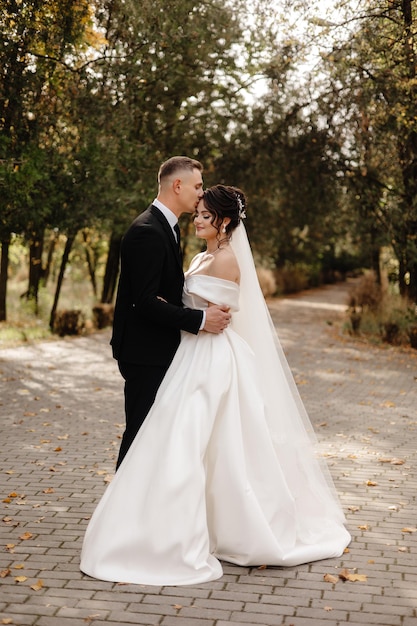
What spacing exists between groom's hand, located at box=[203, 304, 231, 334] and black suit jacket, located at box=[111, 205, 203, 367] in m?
0.06

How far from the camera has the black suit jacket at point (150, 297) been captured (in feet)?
16.1

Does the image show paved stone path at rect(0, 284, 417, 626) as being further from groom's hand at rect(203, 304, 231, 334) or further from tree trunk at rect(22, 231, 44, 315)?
tree trunk at rect(22, 231, 44, 315)

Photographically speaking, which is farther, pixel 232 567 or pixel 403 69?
pixel 403 69

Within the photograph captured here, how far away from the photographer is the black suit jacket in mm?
4895

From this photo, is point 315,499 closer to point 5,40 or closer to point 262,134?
point 5,40

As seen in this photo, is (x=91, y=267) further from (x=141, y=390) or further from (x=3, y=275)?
(x=141, y=390)

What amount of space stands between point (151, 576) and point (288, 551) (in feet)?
2.91

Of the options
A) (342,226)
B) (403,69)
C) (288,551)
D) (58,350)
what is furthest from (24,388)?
(342,226)

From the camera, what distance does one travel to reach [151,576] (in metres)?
4.59

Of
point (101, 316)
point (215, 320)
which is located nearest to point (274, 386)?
point (215, 320)

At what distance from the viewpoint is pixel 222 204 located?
5129 mm

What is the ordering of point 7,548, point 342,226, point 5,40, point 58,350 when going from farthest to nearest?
point 342,226 → point 58,350 → point 5,40 → point 7,548

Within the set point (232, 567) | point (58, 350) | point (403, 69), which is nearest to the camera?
point (232, 567)

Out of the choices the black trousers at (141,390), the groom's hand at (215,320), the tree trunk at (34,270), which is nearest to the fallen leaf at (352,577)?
the black trousers at (141,390)
